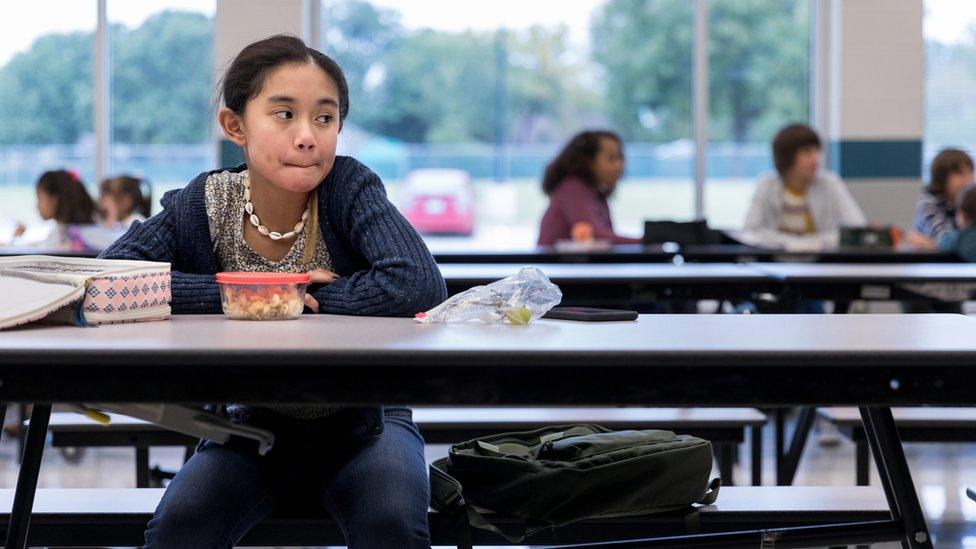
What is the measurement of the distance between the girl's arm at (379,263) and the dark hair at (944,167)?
15.6ft

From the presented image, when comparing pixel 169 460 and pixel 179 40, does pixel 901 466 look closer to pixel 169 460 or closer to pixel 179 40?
pixel 169 460

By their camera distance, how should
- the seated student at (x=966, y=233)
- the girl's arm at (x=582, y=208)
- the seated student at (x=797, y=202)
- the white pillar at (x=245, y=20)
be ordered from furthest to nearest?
the white pillar at (x=245, y=20) → the seated student at (x=797, y=202) → the girl's arm at (x=582, y=208) → the seated student at (x=966, y=233)

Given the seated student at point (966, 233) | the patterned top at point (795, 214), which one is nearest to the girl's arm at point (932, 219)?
the patterned top at point (795, 214)

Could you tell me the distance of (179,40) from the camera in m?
7.77

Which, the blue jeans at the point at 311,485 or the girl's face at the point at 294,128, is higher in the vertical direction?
the girl's face at the point at 294,128

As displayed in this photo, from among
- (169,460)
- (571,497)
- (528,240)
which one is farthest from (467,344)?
(528,240)

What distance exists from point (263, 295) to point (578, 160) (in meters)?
4.08

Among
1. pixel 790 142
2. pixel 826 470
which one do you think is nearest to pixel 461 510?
pixel 826 470

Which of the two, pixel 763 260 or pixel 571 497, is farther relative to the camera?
pixel 763 260

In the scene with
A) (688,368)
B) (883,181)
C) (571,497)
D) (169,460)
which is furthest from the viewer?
(883,181)

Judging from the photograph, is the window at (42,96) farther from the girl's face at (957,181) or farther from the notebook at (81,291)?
the notebook at (81,291)

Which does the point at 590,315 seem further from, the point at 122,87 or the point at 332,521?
the point at 122,87

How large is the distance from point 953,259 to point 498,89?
3691 millimetres

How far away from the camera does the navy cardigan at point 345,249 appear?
1789 millimetres
